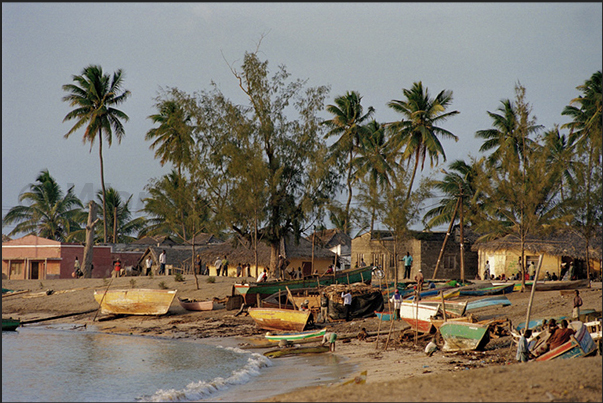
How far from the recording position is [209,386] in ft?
47.7

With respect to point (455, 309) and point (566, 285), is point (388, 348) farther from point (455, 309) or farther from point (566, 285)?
point (566, 285)

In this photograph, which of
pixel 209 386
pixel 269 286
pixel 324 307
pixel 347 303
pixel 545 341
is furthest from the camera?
pixel 269 286

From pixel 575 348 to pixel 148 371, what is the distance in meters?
11.1

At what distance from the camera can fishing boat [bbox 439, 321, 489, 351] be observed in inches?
646

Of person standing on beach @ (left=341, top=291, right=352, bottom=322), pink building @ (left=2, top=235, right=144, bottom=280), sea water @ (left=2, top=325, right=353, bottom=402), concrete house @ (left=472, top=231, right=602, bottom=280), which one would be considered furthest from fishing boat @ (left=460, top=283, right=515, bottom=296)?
pink building @ (left=2, top=235, right=144, bottom=280)

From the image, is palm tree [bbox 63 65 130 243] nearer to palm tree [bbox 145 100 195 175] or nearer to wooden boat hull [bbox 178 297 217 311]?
palm tree [bbox 145 100 195 175]

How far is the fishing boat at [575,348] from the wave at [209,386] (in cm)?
726

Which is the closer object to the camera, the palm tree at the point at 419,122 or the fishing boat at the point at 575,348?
the fishing boat at the point at 575,348

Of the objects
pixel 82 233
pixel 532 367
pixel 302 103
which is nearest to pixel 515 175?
pixel 302 103

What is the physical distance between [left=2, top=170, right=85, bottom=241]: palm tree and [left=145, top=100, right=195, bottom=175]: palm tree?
46.3 ft

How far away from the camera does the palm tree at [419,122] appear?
146 ft

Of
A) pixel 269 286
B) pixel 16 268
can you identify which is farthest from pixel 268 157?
pixel 16 268

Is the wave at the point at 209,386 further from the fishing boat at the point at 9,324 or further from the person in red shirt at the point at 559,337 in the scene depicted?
the fishing boat at the point at 9,324

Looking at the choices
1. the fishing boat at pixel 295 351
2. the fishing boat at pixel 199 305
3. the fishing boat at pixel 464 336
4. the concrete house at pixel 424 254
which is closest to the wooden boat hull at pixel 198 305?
the fishing boat at pixel 199 305
